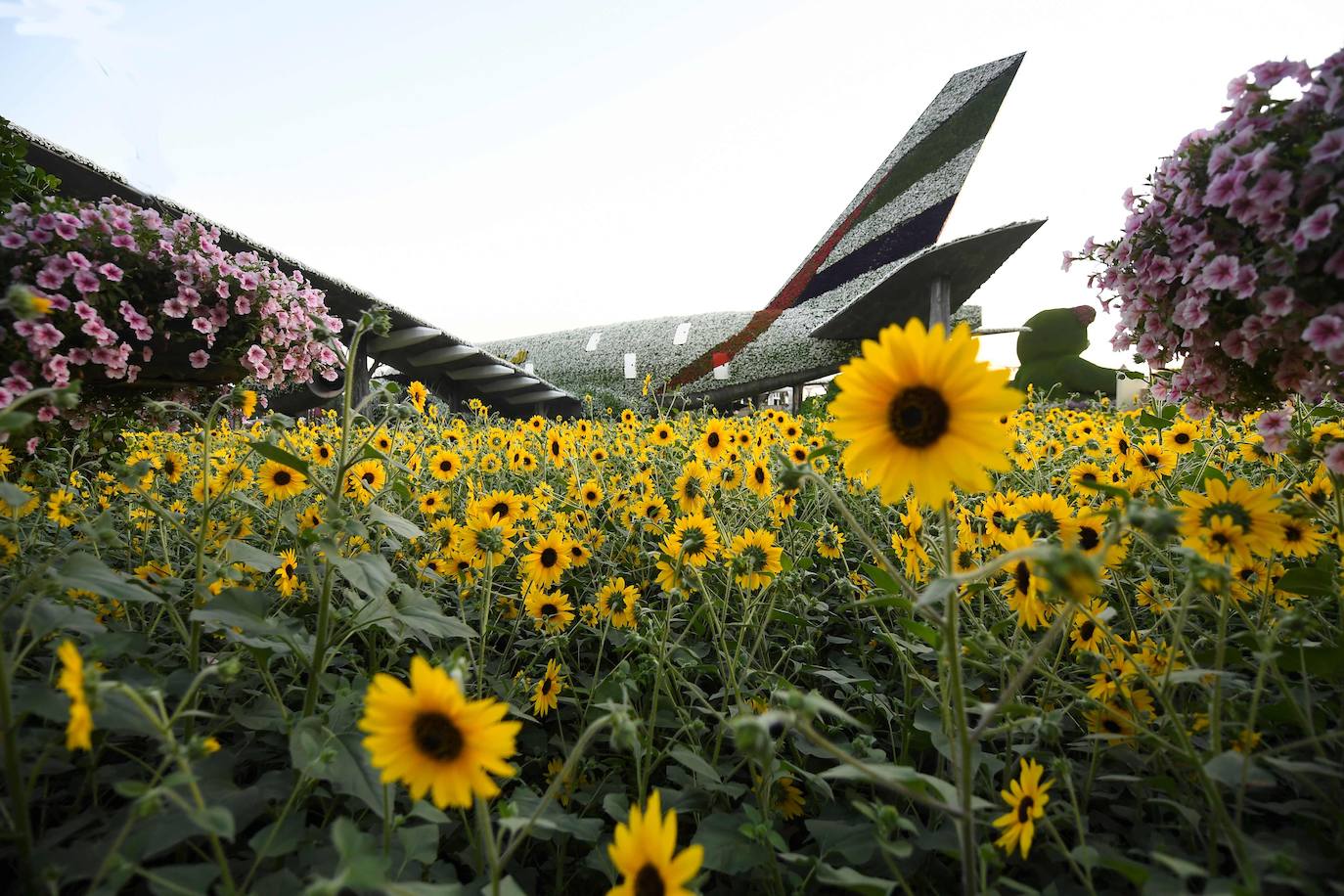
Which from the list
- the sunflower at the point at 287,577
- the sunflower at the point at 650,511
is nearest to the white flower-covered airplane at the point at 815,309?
the sunflower at the point at 650,511

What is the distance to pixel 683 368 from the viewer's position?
19.2m

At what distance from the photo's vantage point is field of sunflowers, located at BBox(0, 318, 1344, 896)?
0.90 meters

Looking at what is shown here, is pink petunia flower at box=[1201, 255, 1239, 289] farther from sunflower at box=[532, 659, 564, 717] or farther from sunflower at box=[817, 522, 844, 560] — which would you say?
sunflower at box=[532, 659, 564, 717]

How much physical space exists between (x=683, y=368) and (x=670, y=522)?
53.9 ft

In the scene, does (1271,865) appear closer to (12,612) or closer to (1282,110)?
(1282,110)

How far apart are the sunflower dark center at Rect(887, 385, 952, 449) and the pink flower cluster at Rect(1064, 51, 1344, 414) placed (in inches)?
38.8

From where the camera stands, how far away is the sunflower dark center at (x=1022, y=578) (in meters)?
1.48

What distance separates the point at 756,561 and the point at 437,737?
3.64 feet

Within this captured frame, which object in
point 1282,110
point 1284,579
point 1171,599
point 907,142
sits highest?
point 907,142

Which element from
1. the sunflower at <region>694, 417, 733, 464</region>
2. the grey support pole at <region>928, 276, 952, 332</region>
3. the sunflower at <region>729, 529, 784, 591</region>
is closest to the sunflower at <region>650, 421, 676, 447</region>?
the sunflower at <region>694, 417, 733, 464</region>

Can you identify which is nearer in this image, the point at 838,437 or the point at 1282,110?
the point at 838,437

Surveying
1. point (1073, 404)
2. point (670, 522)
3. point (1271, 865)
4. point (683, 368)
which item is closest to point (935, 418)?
point (1271, 865)

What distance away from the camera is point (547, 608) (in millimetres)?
2078

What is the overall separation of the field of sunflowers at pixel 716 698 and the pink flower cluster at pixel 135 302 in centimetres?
39
